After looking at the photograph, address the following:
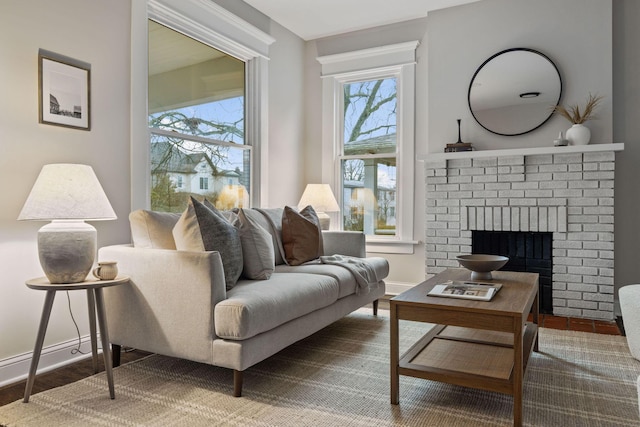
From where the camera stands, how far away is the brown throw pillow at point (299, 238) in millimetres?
3361

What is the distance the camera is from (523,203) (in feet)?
12.8

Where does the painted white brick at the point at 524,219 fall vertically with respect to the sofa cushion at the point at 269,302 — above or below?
above

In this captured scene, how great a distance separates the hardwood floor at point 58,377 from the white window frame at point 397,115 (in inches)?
105

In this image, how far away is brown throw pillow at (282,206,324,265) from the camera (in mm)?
3361

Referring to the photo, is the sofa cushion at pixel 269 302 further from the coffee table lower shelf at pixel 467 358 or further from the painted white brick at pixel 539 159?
the painted white brick at pixel 539 159

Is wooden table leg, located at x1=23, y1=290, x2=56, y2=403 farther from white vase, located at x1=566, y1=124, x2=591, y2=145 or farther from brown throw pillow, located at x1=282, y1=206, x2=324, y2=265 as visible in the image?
white vase, located at x1=566, y1=124, x2=591, y2=145

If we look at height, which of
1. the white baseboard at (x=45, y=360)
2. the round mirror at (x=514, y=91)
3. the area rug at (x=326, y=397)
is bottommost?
the area rug at (x=326, y=397)

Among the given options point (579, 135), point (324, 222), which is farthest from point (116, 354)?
point (579, 135)

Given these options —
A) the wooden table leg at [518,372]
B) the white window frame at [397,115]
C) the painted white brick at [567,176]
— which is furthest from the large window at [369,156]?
the wooden table leg at [518,372]

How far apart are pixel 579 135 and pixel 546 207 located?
24.5 inches

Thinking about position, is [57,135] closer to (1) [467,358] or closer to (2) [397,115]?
(1) [467,358]

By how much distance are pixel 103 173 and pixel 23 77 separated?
26.1 inches

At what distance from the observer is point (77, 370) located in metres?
2.53

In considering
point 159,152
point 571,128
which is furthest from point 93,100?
point 571,128
